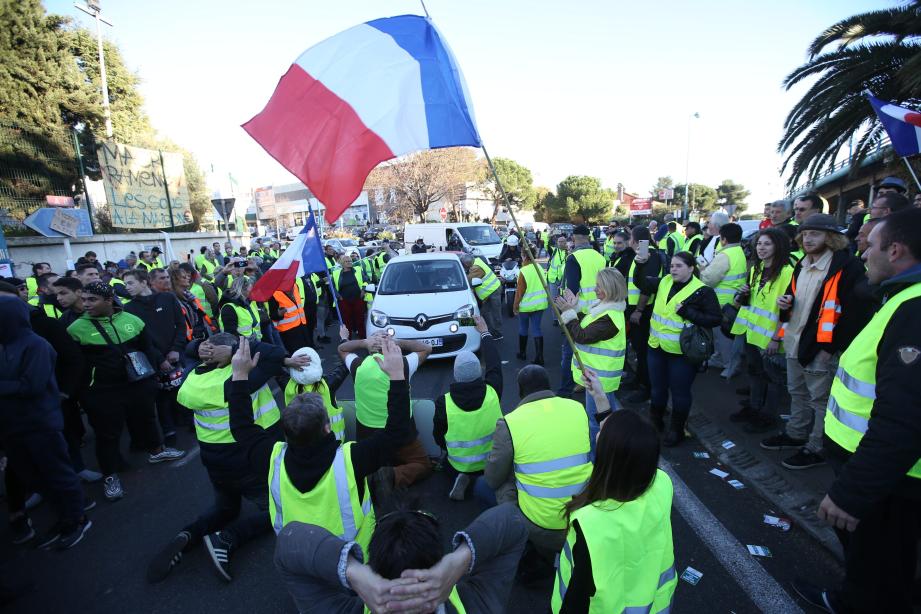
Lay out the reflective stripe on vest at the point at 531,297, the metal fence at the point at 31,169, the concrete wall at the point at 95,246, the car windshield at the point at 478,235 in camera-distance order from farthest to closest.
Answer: the car windshield at the point at 478,235 → the metal fence at the point at 31,169 → the concrete wall at the point at 95,246 → the reflective stripe on vest at the point at 531,297

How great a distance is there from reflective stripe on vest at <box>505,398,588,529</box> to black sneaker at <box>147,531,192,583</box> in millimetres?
2413

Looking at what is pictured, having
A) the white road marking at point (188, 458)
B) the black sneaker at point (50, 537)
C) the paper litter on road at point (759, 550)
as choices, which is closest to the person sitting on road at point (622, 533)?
the paper litter on road at point (759, 550)

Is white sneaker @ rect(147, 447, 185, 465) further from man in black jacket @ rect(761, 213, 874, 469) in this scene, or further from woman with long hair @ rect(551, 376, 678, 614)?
man in black jacket @ rect(761, 213, 874, 469)

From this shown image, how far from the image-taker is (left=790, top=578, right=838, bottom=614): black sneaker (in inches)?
94.2

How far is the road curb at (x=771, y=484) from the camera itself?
2985mm

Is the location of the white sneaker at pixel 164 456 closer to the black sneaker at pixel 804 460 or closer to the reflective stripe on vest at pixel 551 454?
the reflective stripe on vest at pixel 551 454

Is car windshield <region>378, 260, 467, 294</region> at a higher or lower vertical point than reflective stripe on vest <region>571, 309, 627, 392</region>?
higher

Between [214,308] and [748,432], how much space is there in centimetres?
731

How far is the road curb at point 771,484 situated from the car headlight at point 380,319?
4300 mm

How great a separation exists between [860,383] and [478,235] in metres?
17.0

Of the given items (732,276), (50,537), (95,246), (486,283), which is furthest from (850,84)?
(95,246)

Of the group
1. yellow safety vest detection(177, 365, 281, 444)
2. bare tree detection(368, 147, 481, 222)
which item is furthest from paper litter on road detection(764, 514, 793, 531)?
bare tree detection(368, 147, 481, 222)

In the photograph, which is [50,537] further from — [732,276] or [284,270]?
[732,276]

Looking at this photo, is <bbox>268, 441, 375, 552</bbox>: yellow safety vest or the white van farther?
the white van
